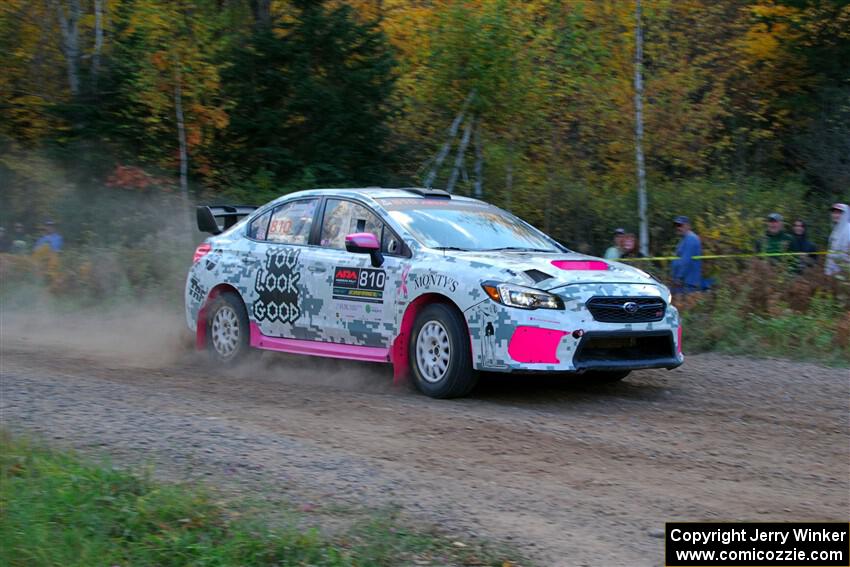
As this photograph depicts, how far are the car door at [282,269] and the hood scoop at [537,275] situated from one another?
247 centimetres

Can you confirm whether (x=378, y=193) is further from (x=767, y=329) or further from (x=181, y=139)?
(x=181, y=139)

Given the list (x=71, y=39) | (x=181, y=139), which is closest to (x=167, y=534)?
(x=181, y=139)

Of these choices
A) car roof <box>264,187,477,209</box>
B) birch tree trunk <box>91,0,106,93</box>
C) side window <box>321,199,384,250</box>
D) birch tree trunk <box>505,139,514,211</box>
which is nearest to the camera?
side window <box>321,199,384,250</box>

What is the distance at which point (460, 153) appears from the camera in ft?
69.3

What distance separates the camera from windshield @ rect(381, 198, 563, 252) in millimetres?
9336

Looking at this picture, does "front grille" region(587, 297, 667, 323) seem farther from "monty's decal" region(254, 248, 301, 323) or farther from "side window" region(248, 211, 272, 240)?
"side window" region(248, 211, 272, 240)

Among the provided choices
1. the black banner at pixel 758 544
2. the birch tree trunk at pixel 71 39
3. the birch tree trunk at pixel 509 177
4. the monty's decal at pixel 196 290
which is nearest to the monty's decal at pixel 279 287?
the monty's decal at pixel 196 290

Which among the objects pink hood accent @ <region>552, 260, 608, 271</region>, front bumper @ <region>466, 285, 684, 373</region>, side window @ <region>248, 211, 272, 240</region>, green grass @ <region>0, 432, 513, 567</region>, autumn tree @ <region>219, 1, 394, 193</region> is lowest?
green grass @ <region>0, 432, 513, 567</region>

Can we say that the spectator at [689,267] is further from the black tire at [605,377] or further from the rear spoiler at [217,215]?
the rear spoiler at [217,215]

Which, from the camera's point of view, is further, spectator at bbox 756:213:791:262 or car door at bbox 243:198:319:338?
spectator at bbox 756:213:791:262

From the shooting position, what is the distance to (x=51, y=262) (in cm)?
1806

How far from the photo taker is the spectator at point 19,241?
19.5 m

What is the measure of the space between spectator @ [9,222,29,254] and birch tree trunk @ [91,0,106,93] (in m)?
3.47

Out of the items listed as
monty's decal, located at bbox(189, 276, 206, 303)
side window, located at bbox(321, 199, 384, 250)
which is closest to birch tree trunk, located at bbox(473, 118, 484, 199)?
monty's decal, located at bbox(189, 276, 206, 303)
